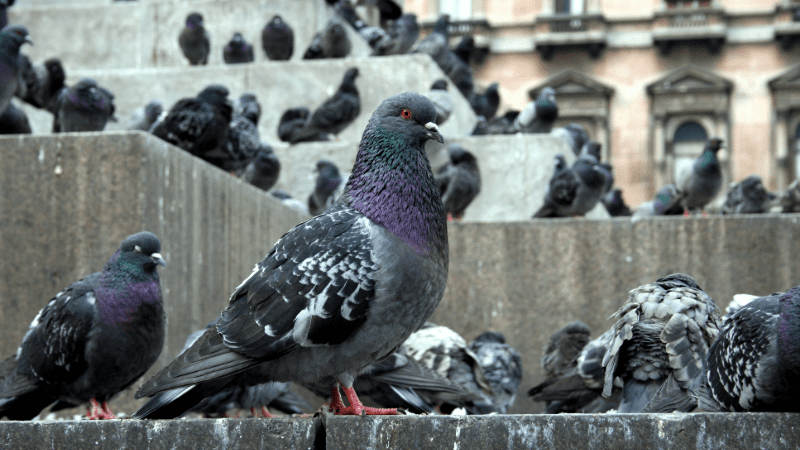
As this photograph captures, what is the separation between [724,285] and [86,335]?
5.18 m

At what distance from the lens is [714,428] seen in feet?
11.3

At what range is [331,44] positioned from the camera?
1455cm

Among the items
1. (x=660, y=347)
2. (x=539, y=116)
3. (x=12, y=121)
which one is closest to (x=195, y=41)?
(x=12, y=121)

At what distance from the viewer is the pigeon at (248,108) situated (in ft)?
38.3

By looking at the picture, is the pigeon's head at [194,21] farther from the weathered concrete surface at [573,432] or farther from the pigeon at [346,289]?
the weathered concrete surface at [573,432]

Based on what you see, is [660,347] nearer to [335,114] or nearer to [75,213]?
[75,213]

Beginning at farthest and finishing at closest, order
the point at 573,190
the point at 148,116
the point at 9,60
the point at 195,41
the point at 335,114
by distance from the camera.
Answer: the point at 195,41
the point at 335,114
the point at 573,190
the point at 148,116
the point at 9,60

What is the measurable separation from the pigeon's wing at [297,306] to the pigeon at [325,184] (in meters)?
6.79

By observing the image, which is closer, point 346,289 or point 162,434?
point 162,434

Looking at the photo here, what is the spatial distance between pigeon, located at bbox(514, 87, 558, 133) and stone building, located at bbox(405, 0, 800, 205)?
19.0m

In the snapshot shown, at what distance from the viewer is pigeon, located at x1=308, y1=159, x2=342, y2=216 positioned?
1116cm

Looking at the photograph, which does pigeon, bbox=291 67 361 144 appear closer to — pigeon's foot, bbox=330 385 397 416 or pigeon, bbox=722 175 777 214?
pigeon, bbox=722 175 777 214

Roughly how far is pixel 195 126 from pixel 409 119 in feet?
16.7

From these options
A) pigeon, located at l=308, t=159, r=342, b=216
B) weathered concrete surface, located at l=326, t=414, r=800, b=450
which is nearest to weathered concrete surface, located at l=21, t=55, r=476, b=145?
pigeon, located at l=308, t=159, r=342, b=216
